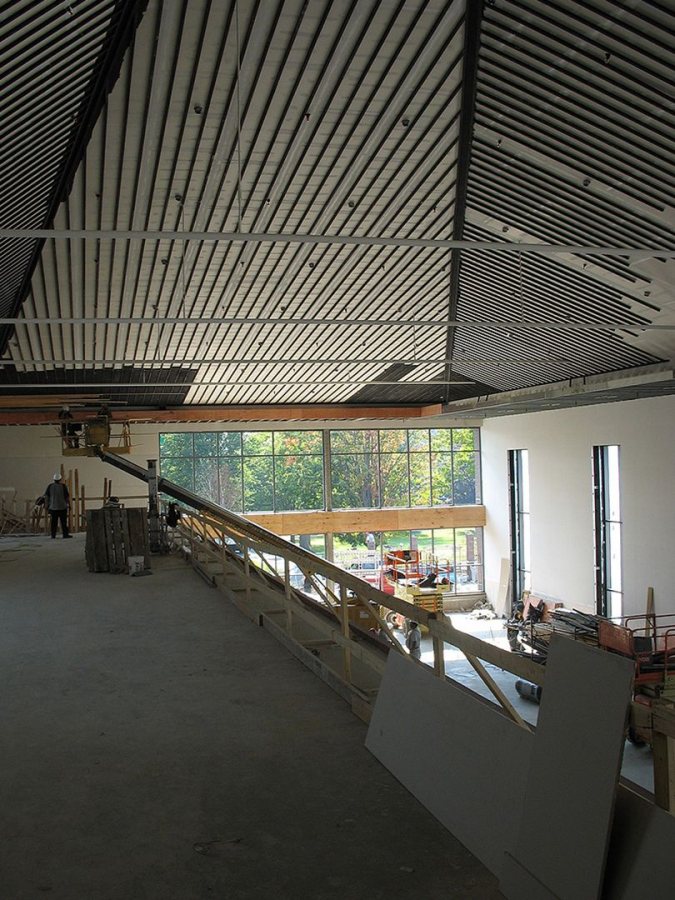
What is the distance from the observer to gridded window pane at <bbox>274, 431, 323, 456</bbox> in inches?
1155

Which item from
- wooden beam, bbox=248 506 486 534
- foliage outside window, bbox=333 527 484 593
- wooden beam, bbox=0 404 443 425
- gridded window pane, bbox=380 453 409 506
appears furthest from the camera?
foliage outside window, bbox=333 527 484 593

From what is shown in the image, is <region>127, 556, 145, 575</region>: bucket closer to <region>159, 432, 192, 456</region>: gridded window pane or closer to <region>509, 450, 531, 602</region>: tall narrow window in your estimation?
<region>159, 432, 192, 456</region>: gridded window pane

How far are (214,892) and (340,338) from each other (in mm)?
16067

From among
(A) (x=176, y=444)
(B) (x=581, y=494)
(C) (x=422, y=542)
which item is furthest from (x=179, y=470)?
(B) (x=581, y=494)

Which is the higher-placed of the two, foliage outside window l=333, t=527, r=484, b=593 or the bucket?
the bucket

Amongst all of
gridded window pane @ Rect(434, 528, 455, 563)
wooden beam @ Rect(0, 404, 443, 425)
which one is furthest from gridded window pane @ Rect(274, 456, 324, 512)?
gridded window pane @ Rect(434, 528, 455, 563)

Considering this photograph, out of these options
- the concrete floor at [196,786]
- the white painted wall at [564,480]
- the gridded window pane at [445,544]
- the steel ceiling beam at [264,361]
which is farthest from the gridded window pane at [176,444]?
the concrete floor at [196,786]

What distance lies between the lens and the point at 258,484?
2923cm

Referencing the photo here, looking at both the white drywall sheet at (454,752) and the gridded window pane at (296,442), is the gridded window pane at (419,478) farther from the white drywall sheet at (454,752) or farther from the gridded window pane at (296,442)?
the white drywall sheet at (454,752)

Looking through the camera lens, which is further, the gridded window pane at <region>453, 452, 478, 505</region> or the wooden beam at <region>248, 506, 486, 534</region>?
the gridded window pane at <region>453, 452, 478, 505</region>

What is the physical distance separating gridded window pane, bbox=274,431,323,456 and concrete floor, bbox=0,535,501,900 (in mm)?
20558

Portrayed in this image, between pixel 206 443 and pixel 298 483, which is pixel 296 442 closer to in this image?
pixel 298 483

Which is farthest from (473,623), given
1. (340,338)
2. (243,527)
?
(243,527)

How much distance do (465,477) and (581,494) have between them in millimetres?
7725
